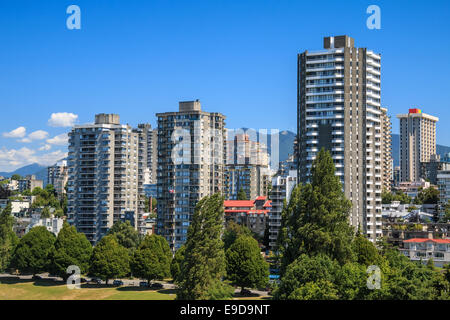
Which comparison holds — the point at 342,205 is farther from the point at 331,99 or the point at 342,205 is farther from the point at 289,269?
the point at 331,99

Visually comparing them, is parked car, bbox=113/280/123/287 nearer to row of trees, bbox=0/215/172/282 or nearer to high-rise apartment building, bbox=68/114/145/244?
row of trees, bbox=0/215/172/282

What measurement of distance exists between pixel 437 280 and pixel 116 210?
103807 mm

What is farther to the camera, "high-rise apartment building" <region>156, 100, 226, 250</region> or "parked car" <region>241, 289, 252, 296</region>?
"high-rise apartment building" <region>156, 100, 226, 250</region>

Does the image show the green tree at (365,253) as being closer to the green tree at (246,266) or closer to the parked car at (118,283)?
the green tree at (246,266)

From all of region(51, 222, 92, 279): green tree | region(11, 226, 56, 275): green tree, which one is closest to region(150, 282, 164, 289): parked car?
region(51, 222, 92, 279): green tree

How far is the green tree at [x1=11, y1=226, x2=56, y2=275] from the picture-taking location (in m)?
117

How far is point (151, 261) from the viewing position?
109 metres

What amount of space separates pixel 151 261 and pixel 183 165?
28.4 m

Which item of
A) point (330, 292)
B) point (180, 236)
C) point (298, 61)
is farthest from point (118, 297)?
point (298, 61)

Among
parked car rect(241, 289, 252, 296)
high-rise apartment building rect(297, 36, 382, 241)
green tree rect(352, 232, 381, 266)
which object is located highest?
high-rise apartment building rect(297, 36, 382, 241)

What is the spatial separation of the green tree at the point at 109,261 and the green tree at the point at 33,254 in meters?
11.6

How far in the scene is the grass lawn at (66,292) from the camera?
101 m

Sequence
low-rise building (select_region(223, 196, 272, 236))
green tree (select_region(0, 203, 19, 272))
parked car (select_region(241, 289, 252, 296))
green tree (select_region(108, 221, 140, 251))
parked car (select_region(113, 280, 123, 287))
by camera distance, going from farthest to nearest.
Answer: low-rise building (select_region(223, 196, 272, 236)) < green tree (select_region(108, 221, 140, 251)) < green tree (select_region(0, 203, 19, 272)) < parked car (select_region(113, 280, 123, 287)) < parked car (select_region(241, 289, 252, 296))

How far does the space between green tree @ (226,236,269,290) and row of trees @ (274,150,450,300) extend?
3013 cm
